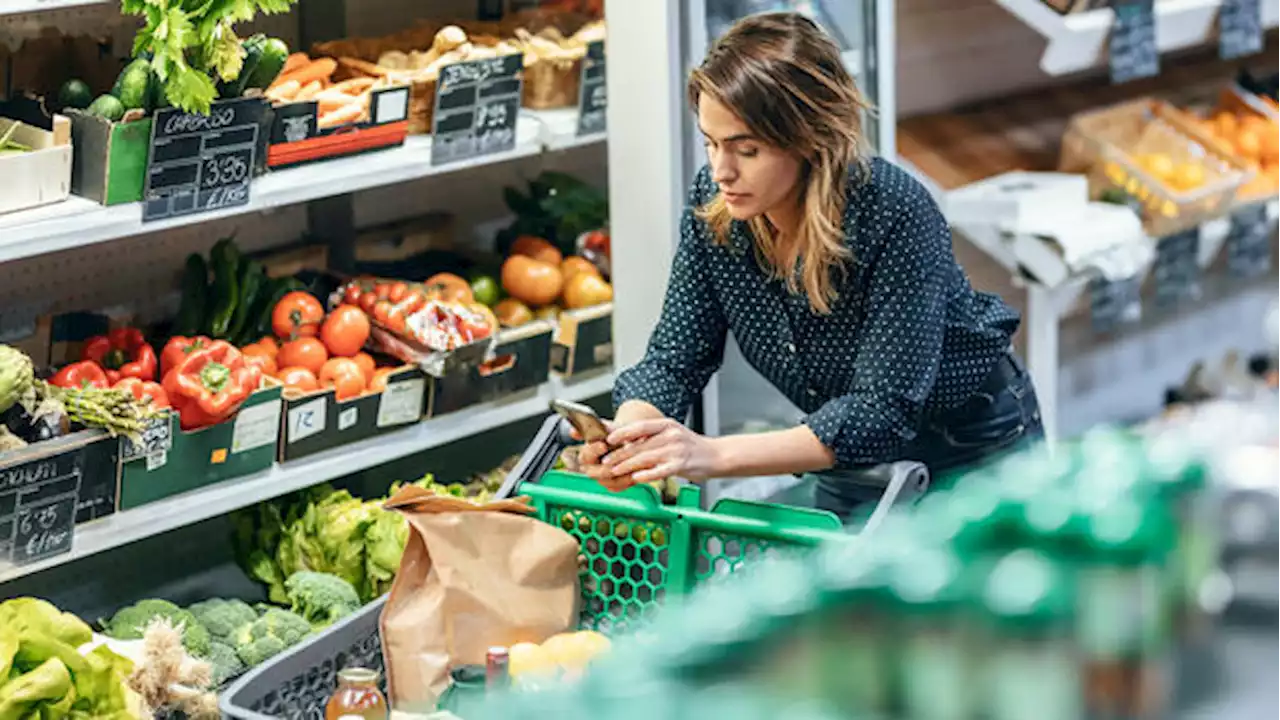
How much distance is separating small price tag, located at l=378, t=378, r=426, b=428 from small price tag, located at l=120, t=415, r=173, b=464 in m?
0.48

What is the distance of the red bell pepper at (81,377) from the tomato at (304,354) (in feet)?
1.32

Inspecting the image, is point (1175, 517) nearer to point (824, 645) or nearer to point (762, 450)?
point (824, 645)

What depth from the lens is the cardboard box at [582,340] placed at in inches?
151

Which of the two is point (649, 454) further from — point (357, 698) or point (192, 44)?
point (192, 44)

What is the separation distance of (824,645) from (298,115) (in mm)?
2700

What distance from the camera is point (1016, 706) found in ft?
2.60

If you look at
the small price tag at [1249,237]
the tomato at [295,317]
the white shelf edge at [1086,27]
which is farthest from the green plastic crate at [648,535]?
the small price tag at [1249,237]

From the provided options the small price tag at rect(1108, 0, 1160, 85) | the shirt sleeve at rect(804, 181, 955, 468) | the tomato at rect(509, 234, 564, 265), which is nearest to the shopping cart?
the shirt sleeve at rect(804, 181, 955, 468)

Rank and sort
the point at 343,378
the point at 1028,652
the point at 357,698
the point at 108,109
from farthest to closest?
1. the point at 343,378
2. the point at 108,109
3. the point at 357,698
4. the point at 1028,652

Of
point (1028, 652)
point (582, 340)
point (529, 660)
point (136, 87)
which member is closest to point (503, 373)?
point (582, 340)

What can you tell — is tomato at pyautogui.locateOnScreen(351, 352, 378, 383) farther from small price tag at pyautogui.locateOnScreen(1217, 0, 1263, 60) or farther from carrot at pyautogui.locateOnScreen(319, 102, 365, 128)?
small price tag at pyautogui.locateOnScreen(1217, 0, 1263, 60)

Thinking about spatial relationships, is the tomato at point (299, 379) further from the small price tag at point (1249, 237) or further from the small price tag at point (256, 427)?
the small price tag at point (1249, 237)

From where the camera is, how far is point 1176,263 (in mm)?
4645

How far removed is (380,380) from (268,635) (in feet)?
1.87
